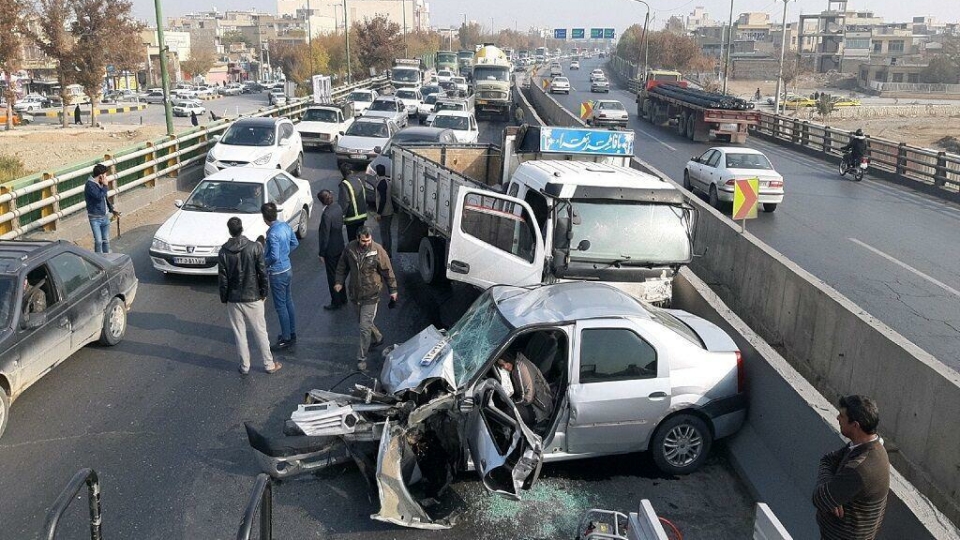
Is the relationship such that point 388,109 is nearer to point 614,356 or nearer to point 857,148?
point 857,148

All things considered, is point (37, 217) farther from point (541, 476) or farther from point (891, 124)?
point (891, 124)

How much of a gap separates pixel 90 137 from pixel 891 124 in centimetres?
5894

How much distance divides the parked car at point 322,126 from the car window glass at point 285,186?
441 inches

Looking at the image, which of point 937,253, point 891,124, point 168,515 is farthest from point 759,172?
point 891,124

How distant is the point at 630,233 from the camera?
942cm

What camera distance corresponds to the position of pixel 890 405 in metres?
6.56

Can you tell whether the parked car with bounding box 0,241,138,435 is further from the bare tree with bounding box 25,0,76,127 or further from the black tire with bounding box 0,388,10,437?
the bare tree with bounding box 25,0,76,127

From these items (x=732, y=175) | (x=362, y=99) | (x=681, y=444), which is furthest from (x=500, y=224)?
(x=362, y=99)

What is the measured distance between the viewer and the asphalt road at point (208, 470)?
236 inches

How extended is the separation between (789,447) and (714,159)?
1441cm

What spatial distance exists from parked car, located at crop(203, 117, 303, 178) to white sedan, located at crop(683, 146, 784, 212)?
34.4 ft

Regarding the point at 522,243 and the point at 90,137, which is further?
the point at 90,137

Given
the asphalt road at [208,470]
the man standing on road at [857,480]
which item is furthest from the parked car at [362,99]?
the man standing on road at [857,480]

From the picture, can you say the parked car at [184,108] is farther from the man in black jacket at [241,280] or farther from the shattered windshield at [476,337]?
the shattered windshield at [476,337]
